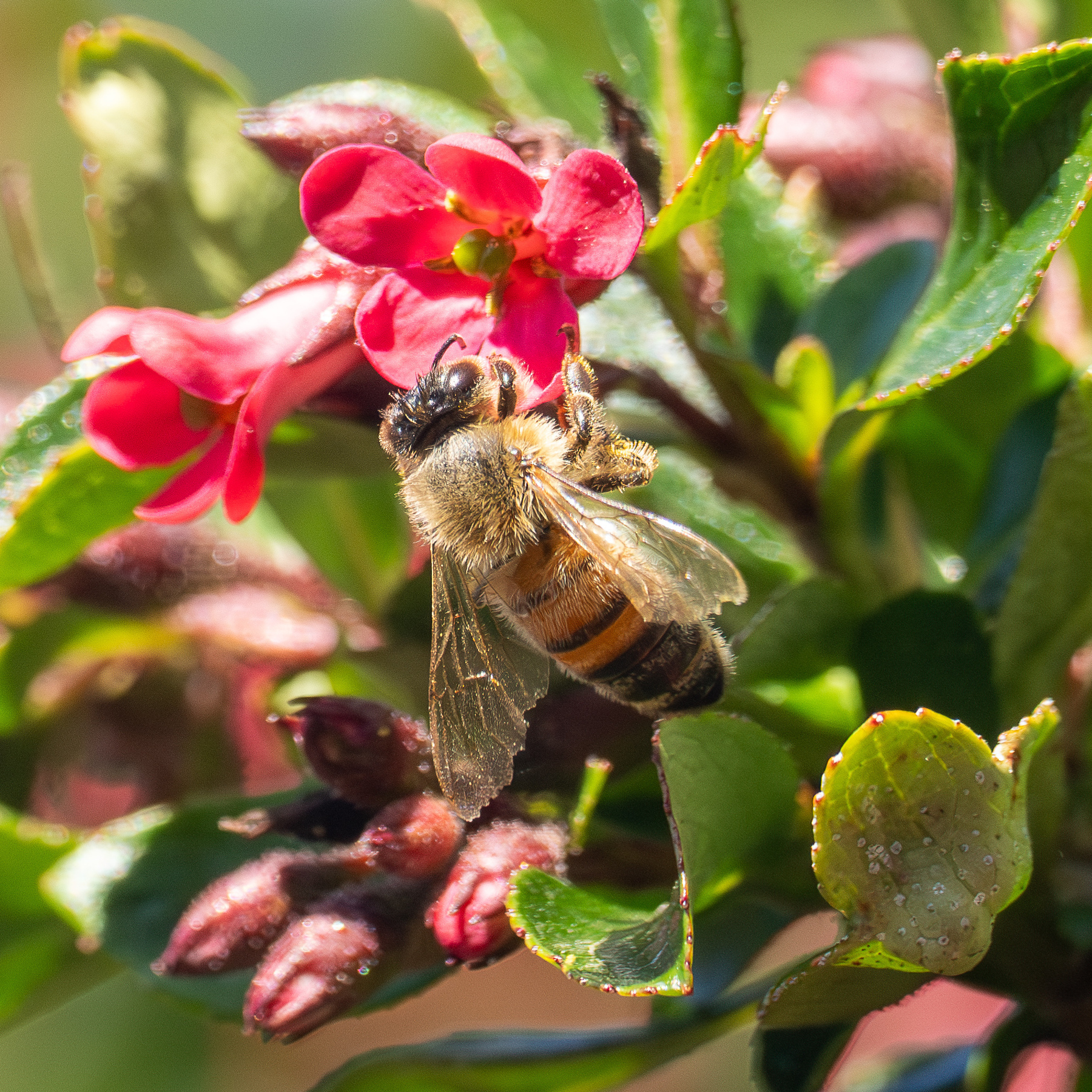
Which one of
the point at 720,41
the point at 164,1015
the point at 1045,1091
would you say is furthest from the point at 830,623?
the point at 164,1015

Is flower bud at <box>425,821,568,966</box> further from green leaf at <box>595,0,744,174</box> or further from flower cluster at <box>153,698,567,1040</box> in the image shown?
green leaf at <box>595,0,744,174</box>

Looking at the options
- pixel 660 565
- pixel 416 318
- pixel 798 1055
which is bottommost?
pixel 798 1055

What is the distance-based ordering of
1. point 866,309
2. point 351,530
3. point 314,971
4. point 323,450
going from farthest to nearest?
point 351,530 → point 866,309 → point 323,450 → point 314,971

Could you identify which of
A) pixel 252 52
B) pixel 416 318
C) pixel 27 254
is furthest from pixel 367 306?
pixel 252 52

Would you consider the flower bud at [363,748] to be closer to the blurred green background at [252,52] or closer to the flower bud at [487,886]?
the flower bud at [487,886]

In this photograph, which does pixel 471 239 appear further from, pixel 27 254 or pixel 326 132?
pixel 27 254

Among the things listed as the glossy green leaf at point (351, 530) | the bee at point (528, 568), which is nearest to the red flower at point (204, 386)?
the bee at point (528, 568)
